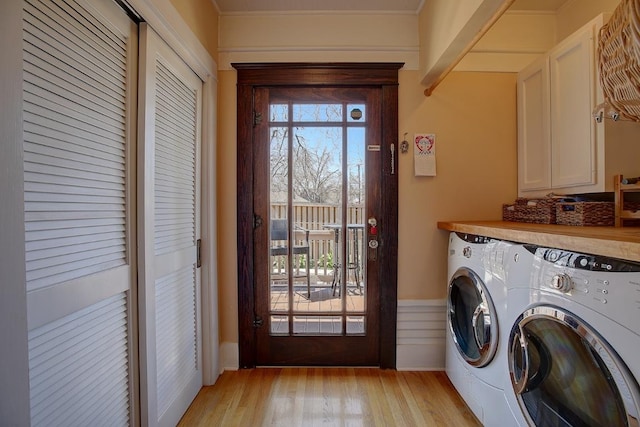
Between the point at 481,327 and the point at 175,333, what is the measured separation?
5.12 feet

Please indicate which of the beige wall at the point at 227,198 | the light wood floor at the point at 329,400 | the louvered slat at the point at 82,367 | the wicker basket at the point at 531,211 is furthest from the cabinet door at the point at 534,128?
the louvered slat at the point at 82,367

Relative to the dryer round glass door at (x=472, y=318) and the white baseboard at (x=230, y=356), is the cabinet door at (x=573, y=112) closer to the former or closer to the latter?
the dryer round glass door at (x=472, y=318)

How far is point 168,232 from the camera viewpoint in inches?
61.3

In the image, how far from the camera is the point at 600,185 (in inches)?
57.4

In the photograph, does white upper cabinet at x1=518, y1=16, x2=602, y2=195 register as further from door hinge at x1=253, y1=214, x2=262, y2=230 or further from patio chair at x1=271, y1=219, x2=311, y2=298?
door hinge at x1=253, y1=214, x2=262, y2=230

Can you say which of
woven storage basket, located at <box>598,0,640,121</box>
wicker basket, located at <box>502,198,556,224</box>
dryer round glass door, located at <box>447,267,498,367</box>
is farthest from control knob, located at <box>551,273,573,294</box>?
wicker basket, located at <box>502,198,556,224</box>

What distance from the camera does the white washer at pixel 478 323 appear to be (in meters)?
1.38

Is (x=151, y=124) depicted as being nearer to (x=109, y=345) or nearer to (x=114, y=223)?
(x=114, y=223)

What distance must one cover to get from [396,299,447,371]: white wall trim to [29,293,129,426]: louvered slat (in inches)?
62.8

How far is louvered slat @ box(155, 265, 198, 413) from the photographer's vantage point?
4.90 feet

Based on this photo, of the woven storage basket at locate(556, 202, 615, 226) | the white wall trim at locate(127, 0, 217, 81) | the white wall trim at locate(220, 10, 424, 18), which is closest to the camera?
the white wall trim at locate(127, 0, 217, 81)

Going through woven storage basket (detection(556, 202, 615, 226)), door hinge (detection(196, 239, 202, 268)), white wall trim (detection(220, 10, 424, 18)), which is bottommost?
door hinge (detection(196, 239, 202, 268))

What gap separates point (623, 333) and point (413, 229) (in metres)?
1.35

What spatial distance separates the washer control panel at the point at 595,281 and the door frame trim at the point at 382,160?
1066mm
